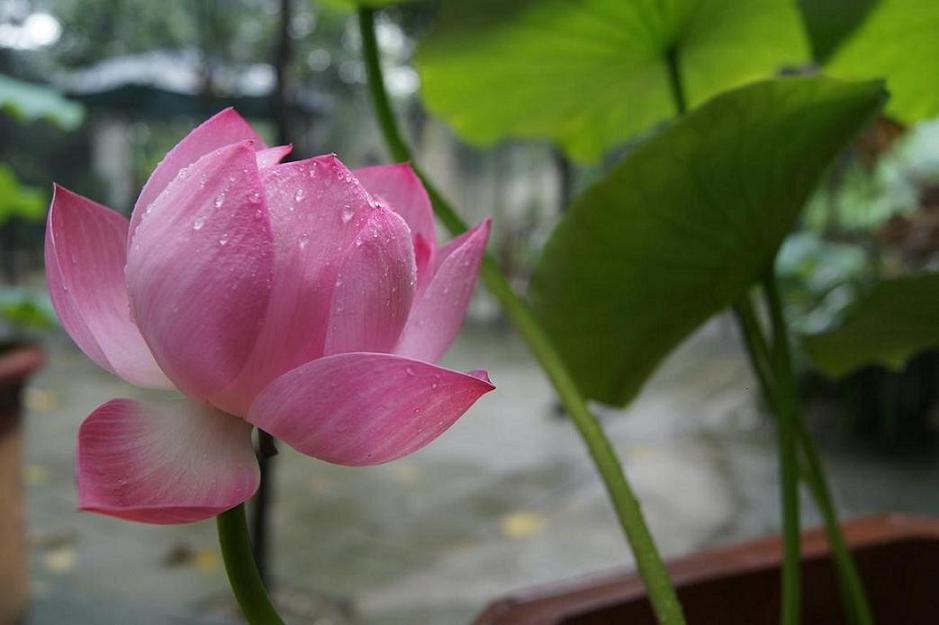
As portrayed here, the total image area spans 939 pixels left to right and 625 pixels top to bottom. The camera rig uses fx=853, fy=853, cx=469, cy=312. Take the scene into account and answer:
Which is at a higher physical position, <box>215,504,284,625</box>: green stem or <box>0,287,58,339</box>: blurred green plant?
<box>215,504,284,625</box>: green stem

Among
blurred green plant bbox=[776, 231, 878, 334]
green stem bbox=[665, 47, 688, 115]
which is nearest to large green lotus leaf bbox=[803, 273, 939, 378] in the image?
green stem bbox=[665, 47, 688, 115]

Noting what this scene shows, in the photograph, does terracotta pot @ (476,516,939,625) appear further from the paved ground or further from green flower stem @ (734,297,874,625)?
the paved ground

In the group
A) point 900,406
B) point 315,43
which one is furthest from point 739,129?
point 315,43

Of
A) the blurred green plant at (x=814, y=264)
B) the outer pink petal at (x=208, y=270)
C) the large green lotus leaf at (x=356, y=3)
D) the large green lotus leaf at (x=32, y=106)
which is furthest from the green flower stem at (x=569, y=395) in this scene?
the blurred green plant at (x=814, y=264)

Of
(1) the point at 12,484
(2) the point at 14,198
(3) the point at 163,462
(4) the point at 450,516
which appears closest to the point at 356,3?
(3) the point at 163,462

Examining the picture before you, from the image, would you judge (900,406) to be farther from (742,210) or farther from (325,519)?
(742,210)

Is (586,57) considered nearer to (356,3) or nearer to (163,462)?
(356,3)
